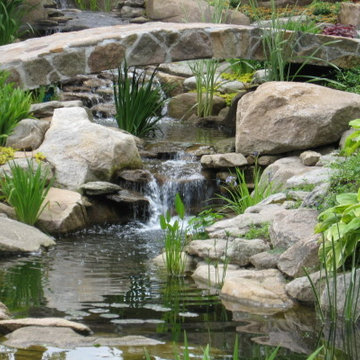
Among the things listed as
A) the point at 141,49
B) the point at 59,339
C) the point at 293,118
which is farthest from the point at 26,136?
the point at 59,339

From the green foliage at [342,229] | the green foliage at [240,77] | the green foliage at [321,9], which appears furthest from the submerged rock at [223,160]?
the green foliage at [321,9]

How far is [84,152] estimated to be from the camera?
346 inches

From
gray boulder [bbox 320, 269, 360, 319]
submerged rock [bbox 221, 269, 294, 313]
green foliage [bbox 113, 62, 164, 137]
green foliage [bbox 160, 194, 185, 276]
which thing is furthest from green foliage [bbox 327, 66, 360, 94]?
gray boulder [bbox 320, 269, 360, 319]

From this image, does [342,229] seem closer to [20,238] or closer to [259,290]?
[259,290]

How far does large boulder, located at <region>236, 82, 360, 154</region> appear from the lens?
9.09 meters

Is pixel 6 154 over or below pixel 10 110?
below

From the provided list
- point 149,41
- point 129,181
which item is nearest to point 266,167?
point 129,181

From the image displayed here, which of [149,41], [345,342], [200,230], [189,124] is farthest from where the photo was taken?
[189,124]

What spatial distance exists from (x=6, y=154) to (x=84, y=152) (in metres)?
0.89

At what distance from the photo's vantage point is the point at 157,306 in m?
5.09

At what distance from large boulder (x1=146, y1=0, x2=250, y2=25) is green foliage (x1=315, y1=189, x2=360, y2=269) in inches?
535

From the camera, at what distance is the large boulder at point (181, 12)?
1862 centimetres

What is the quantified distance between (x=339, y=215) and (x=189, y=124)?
25.1ft

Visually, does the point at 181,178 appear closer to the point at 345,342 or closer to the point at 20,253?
the point at 20,253
